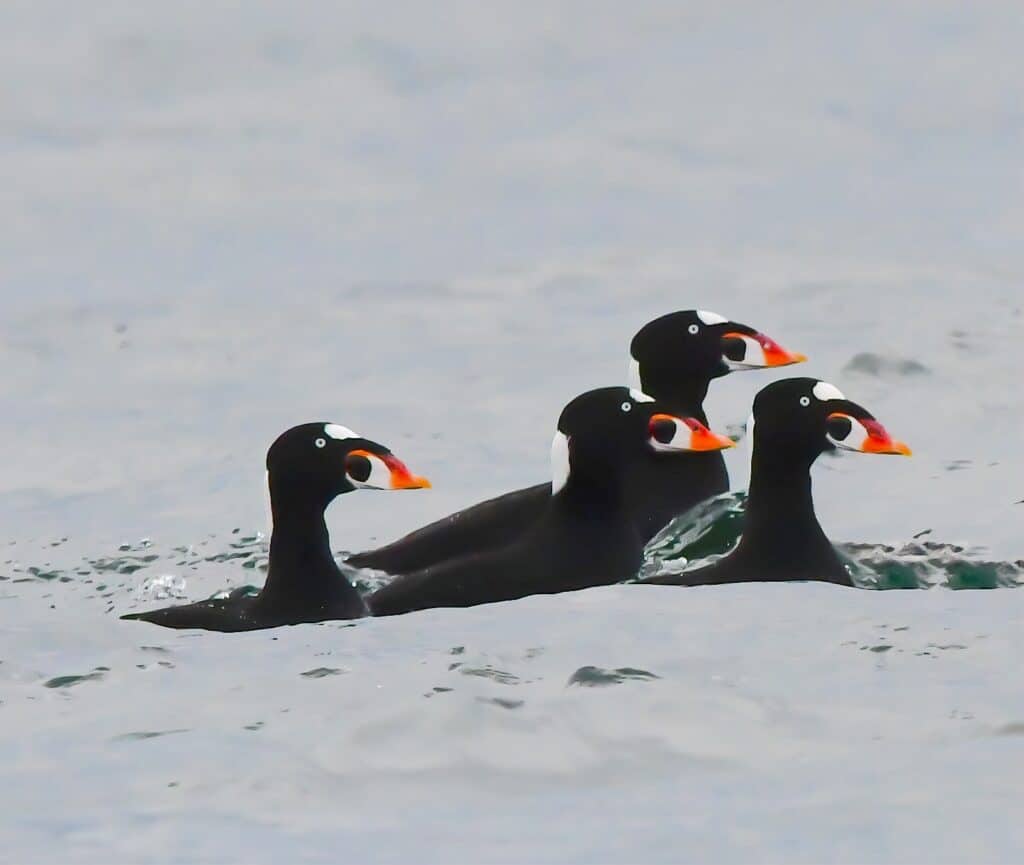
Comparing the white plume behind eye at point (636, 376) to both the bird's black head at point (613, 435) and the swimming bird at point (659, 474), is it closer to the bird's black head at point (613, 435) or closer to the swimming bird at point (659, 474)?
the swimming bird at point (659, 474)

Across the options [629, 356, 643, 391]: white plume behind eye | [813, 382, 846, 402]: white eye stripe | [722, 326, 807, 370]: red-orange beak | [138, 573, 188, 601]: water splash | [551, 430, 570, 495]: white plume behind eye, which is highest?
[722, 326, 807, 370]: red-orange beak

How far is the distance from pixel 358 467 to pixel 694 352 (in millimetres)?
2991

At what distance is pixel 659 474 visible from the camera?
12492 millimetres

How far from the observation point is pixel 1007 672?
8695 mm

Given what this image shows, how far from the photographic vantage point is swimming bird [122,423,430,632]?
10367mm

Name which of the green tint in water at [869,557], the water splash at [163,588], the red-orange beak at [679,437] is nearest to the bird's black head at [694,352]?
the green tint in water at [869,557]

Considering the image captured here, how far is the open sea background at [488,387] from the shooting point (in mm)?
7625

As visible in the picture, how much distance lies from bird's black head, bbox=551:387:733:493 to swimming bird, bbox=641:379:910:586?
47 cm

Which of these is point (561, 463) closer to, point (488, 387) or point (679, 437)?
point (679, 437)

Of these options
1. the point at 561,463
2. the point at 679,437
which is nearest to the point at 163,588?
the point at 561,463

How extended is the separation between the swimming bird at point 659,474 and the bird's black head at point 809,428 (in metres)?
0.72

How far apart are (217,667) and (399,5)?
18313 millimetres

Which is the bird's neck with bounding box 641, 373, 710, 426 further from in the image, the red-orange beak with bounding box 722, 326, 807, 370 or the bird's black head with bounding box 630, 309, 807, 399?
the red-orange beak with bounding box 722, 326, 807, 370

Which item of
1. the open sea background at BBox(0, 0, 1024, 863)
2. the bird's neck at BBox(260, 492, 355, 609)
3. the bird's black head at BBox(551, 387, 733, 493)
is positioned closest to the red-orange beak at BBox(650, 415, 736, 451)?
the bird's black head at BBox(551, 387, 733, 493)
